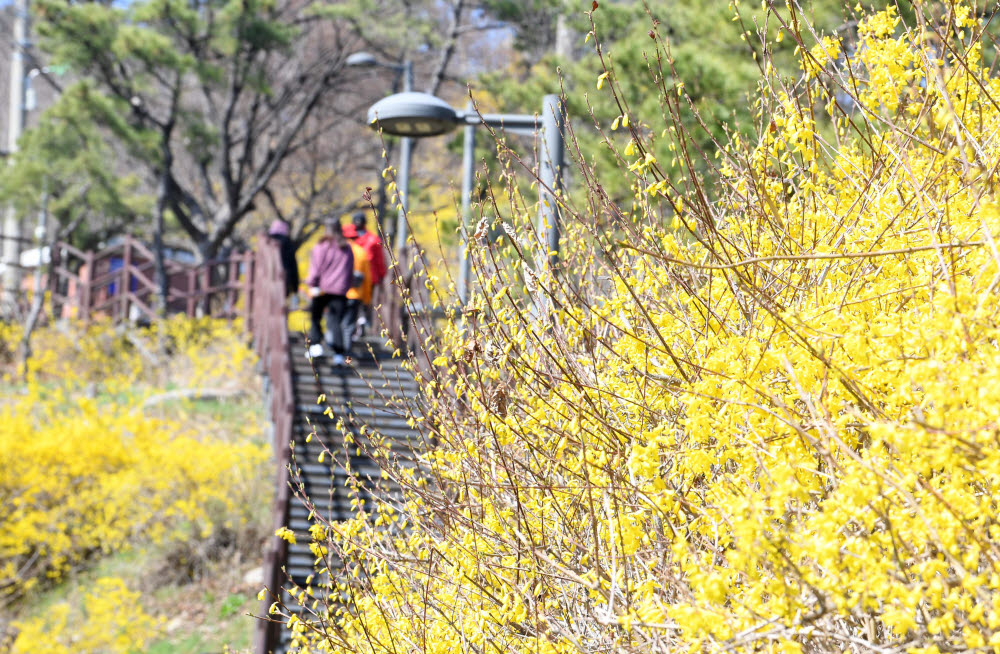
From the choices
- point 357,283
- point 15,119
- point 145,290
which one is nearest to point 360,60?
point 357,283

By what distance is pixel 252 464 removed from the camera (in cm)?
1142

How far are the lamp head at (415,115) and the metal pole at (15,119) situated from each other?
14.5 m

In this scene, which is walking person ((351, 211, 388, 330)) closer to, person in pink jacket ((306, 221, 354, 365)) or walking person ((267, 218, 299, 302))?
person in pink jacket ((306, 221, 354, 365))

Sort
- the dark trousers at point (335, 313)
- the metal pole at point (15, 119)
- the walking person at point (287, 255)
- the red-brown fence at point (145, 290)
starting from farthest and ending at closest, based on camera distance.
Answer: the metal pole at point (15, 119), the red-brown fence at point (145, 290), the walking person at point (287, 255), the dark trousers at point (335, 313)

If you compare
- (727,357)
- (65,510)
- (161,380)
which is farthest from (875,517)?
(161,380)

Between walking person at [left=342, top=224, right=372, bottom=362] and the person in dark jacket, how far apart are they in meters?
1.17

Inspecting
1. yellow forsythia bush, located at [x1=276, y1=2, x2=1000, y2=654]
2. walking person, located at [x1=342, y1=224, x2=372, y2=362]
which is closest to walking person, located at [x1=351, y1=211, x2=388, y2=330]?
walking person, located at [x1=342, y1=224, x2=372, y2=362]

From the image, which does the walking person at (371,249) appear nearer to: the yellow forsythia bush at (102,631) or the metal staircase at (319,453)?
the metal staircase at (319,453)

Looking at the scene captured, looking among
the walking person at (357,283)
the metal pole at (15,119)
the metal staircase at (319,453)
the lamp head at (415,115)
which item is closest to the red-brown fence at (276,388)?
the metal staircase at (319,453)

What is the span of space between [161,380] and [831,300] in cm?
1434

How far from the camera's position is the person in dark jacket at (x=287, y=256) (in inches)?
425

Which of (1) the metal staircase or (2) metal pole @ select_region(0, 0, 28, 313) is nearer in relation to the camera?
(1) the metal staircase

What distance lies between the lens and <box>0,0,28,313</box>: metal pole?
19312mm

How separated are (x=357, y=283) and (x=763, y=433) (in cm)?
731
